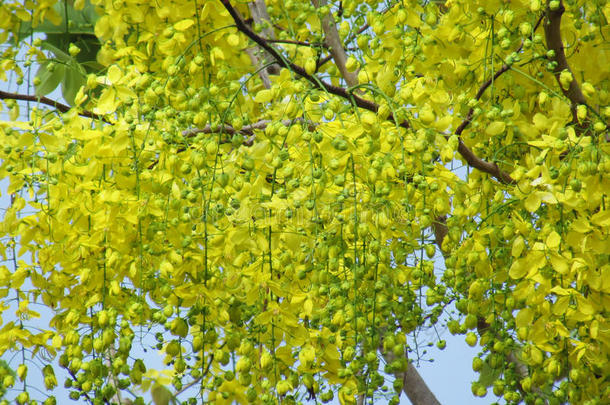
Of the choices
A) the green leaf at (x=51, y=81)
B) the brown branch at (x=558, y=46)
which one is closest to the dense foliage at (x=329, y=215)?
the brown branch at (x=558, y=46)

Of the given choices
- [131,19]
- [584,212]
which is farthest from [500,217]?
[131,19]

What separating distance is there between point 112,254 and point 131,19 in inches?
25.2

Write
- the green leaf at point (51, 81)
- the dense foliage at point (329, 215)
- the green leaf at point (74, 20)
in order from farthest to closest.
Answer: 1. the green leaf at point (74, 20)
2. the green leaf at point (51, 81)
3. the dense foliage at point (329, 215)

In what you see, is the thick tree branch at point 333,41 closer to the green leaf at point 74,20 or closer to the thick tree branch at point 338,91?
the thick tree branch at point 338,91

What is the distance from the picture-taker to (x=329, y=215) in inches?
54.5

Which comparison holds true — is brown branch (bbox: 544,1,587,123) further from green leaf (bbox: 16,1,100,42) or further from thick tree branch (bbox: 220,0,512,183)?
green leaf (bbox: 16,1,100,42)

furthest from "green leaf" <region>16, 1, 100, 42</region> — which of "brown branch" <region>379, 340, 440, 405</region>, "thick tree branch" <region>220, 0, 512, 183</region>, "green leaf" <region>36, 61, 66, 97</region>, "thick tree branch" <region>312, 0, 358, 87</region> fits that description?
"brown branch" <region>379, 340, 440, 405</region>

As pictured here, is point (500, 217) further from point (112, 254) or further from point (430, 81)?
point (112, 254)

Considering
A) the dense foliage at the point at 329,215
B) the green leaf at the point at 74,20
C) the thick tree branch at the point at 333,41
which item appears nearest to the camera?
the dense foliage at the point at 329,215

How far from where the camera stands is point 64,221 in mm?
1618

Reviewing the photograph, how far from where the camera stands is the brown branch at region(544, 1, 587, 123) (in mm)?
1593

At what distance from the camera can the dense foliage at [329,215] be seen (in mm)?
1404

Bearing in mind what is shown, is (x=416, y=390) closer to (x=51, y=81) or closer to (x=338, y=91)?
(x=338, y=91)

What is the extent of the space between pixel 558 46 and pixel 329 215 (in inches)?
24.2
